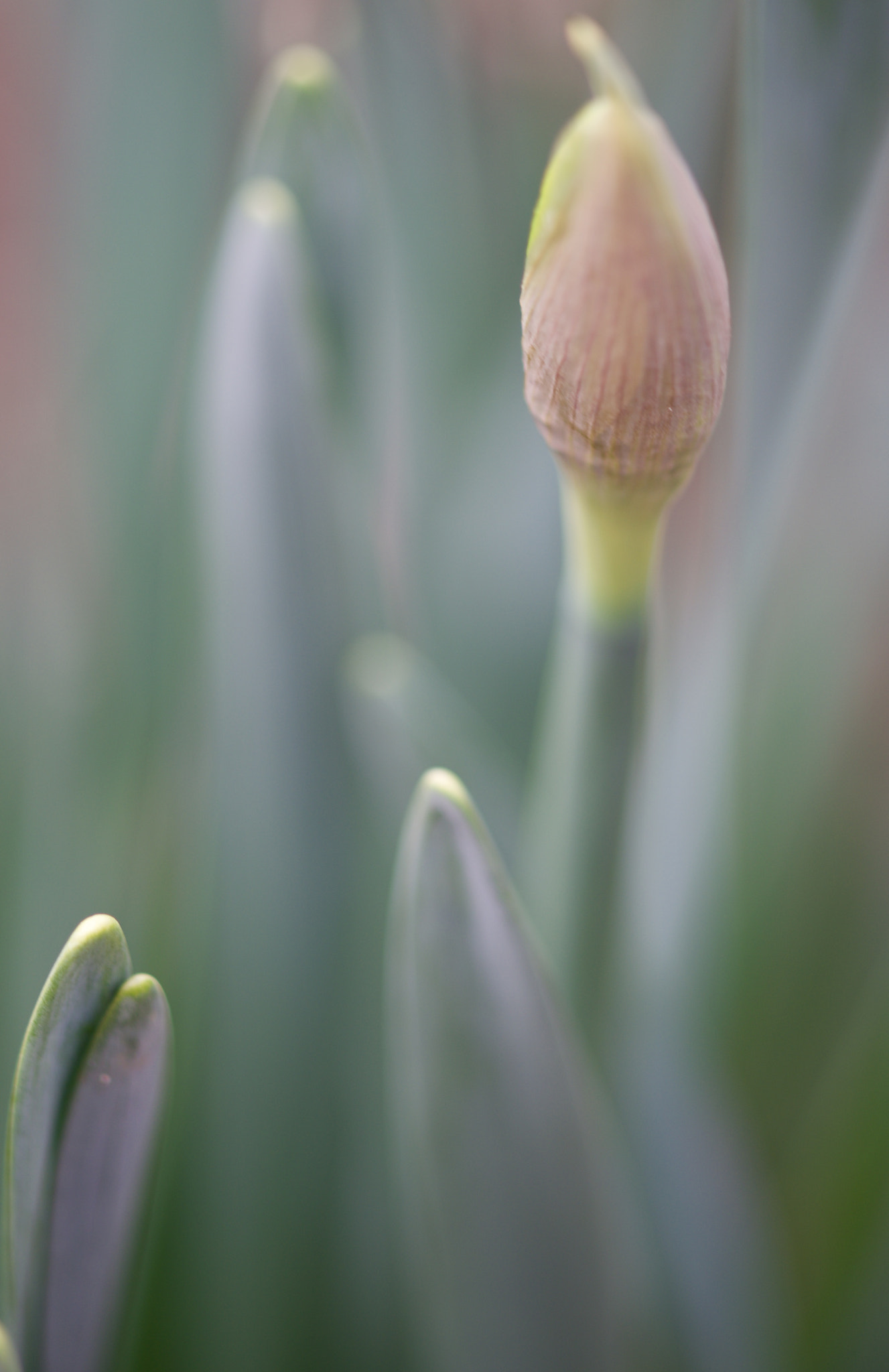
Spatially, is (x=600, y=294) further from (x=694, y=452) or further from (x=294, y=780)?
(x=294, y=780)

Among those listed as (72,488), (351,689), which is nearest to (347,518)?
(351,689)

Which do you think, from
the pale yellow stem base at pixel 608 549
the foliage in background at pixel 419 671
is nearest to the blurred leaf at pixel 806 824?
the foliage in background at pixel 419 671

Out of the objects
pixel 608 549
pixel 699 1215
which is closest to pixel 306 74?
pixel 608 549

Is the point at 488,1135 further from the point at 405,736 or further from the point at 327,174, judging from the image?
the point at 327,174

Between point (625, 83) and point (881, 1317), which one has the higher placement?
point (625, 83)

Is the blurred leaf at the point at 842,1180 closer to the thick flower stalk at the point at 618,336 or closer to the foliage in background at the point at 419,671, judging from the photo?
the foliage in background at the point at 419,671

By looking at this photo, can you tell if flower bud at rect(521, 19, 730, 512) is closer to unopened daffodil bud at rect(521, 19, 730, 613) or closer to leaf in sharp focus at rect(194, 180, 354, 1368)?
unopened daffodil bud at rect(521, 19, 730, 613)

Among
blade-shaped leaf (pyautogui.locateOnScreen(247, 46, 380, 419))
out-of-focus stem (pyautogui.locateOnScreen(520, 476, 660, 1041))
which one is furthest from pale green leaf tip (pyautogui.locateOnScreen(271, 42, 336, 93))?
out-of-focus stem (pyautogui.locateOnScreen(520, 476, 660, 1041))

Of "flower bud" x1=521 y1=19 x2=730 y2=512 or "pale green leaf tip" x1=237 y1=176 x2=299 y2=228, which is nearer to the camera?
"flower bud" x1=521 y1=19 x2=730 y2=512
